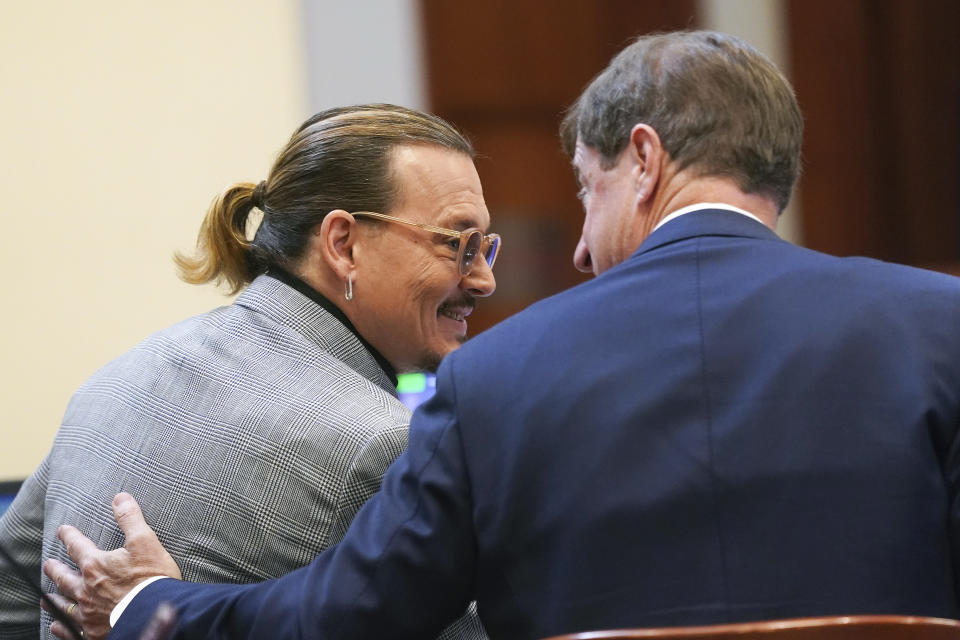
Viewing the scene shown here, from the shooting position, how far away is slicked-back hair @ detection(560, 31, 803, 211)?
51.8 inches

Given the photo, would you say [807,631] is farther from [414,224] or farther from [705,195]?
[414,224]

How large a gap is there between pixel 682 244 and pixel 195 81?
210 cm

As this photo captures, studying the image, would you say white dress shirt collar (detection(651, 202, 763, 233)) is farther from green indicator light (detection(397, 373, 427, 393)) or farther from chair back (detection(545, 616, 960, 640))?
green indicator light (detection(397, 373, 427, 393))

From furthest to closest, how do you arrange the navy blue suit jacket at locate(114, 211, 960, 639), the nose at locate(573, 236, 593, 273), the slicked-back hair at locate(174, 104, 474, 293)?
the slicked-back hair at locate(174, 104, 474, 293) < the nose at locate(573, 236, 593, 273) < the navy blue suit jacket at locate(114, 211, 960, 639)

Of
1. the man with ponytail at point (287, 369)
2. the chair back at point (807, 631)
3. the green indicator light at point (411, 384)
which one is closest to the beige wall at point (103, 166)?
the green indicator light at point (411, 384)

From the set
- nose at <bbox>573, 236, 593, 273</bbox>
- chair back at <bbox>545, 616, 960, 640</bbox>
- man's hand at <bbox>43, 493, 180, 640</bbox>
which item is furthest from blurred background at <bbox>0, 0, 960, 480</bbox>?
chair back at <bbox>545, 616, 960, 640</bbox>

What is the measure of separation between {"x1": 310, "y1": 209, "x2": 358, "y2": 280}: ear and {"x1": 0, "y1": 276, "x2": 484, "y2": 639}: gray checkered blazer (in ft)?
0.24

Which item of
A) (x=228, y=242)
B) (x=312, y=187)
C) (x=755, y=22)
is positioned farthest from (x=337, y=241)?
(x=755, y=22)

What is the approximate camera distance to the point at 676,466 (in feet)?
3.67

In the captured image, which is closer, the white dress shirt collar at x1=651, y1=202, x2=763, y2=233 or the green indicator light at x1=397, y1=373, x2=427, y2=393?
the white dress shirt collar at x1=651, y1=202, x2=763, y2=233

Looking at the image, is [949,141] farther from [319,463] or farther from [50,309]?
[319,463]

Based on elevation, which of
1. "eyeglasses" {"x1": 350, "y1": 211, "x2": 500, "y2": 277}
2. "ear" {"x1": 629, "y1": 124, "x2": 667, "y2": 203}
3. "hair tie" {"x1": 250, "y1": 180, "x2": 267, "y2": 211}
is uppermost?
"ear" {"x1": 629, "y1": 124, "x2": 667, "y2": 203}

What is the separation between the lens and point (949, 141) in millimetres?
4609

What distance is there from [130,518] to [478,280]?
0.62m
